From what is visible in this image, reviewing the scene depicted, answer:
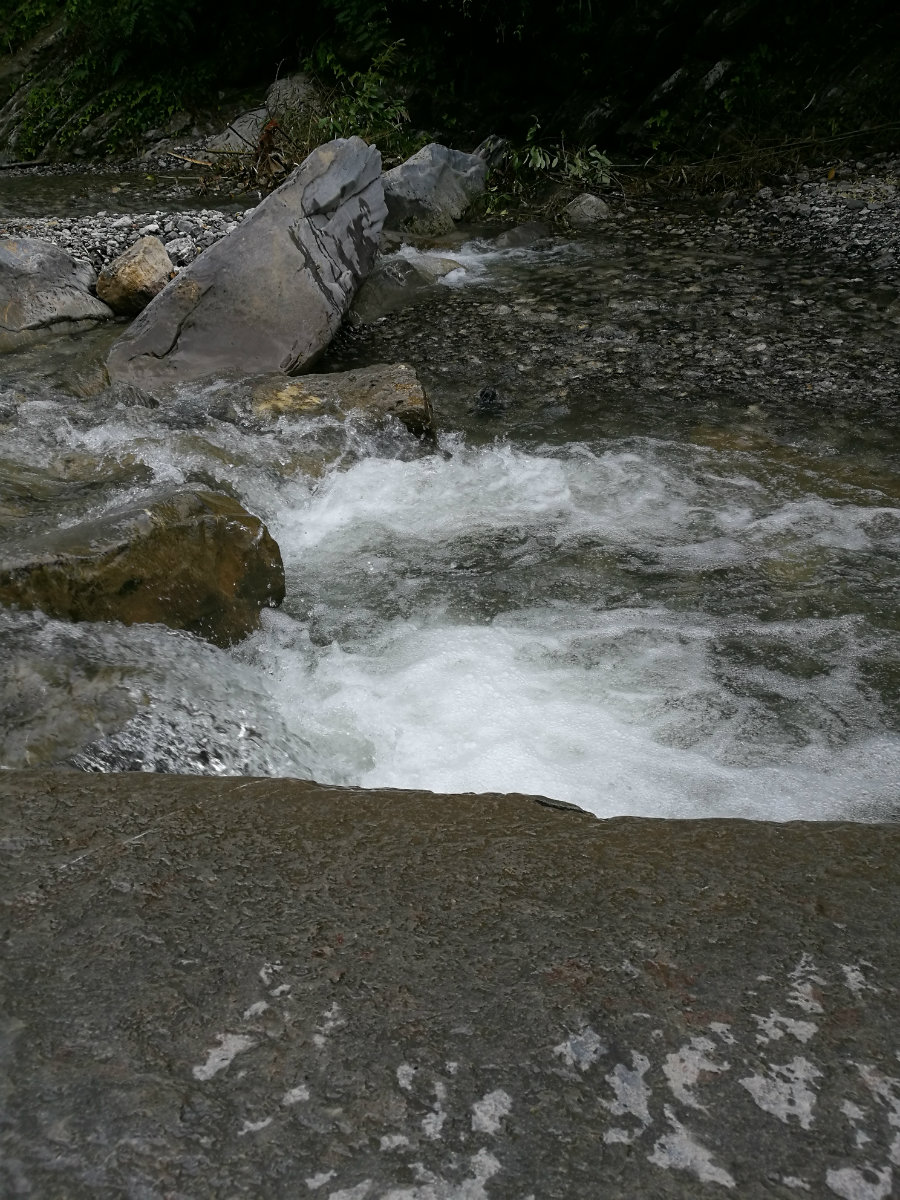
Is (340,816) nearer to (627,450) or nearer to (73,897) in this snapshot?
(73,897)

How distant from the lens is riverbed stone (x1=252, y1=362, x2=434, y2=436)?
15.0ft

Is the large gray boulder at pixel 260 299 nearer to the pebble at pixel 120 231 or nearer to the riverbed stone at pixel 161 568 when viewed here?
the pebble at pixel 120 231

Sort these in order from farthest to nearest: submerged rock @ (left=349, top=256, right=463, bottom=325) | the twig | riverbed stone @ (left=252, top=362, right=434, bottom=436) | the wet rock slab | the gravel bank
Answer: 1. the twig
2. the gravel bank
3. submerged rock @ (left=349, top=256, right=463, bottom=325)
4. riverbed stone @ (left=252, top=362, right=434, bottom=436)
5. the wet rock slab

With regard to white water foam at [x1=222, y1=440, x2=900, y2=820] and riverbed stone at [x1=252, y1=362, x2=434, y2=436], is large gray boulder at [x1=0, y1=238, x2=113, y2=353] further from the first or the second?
white water foam at [x1=222, y1=440, x2=900, y2=820]

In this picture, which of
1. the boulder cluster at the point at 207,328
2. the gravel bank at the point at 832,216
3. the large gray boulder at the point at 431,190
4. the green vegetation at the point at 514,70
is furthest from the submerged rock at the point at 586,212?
the boulder cluster at the point at 207,328

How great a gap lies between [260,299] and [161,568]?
2915mm

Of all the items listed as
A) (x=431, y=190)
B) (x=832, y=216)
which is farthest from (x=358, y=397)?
(x=832, y=216)

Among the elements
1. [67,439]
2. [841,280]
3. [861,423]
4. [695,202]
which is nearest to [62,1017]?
[67,439]

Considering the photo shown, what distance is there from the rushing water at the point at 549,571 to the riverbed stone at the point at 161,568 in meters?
0.11

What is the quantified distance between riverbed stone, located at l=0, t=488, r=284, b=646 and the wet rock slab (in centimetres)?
107

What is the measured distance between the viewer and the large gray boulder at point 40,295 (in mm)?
5559

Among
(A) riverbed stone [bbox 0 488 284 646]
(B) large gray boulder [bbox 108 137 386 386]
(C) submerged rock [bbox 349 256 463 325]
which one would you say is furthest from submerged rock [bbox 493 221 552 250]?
(A) riverbed stone [bbox 0 488 284 646]

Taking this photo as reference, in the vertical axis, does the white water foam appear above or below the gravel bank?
below

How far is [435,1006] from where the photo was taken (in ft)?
4.42
